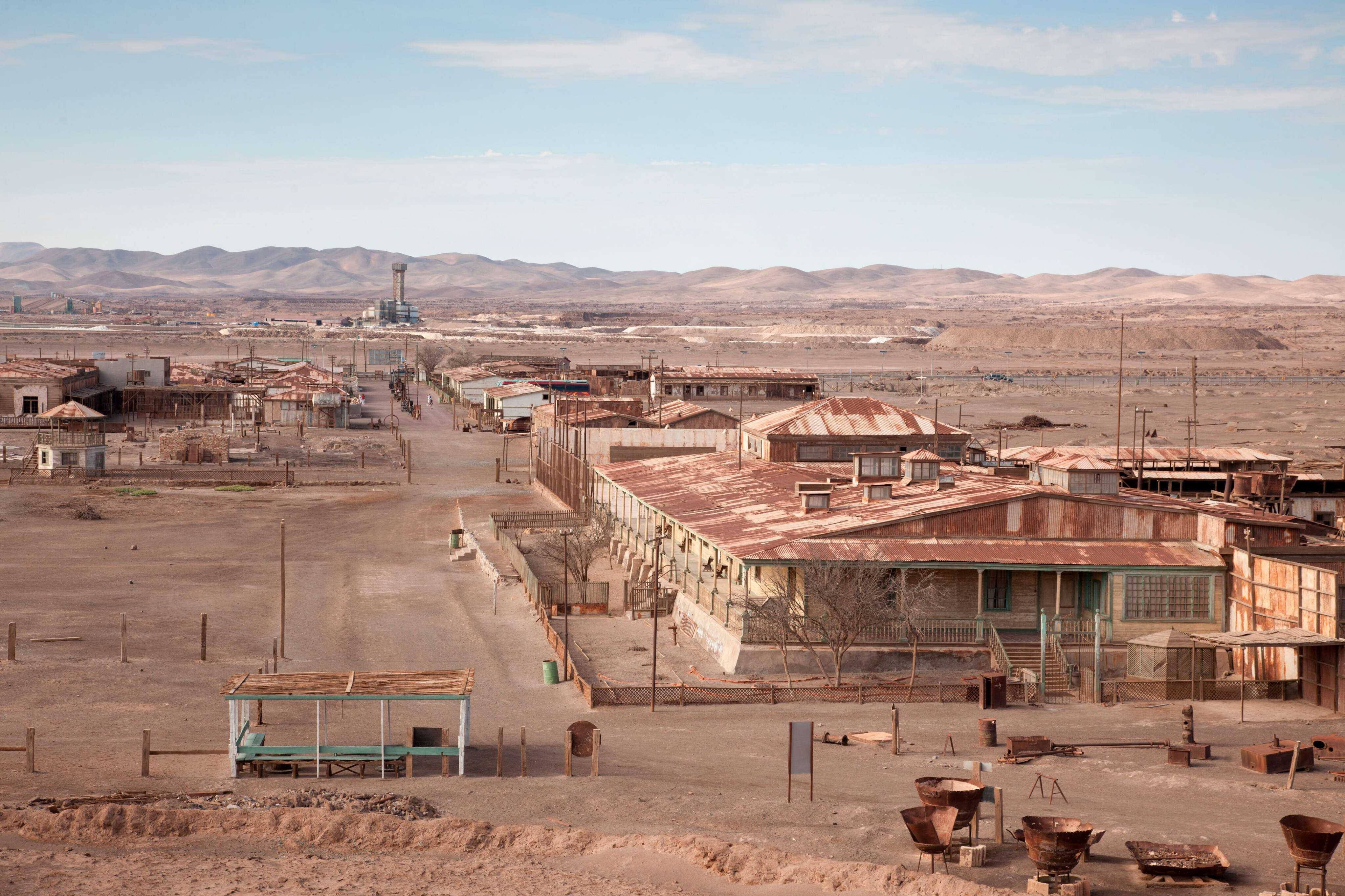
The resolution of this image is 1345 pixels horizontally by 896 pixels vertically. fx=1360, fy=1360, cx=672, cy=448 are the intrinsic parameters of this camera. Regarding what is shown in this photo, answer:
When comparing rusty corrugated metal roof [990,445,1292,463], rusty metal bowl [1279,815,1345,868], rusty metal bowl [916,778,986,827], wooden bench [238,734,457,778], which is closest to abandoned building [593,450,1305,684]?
wooden bench [238,734,457,778]

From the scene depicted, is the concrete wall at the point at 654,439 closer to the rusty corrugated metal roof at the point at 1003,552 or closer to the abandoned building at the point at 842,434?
the abandoned building at the point at 842,434

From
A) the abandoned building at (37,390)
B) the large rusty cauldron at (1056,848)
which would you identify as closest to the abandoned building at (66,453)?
the abandoned building at (37,390)

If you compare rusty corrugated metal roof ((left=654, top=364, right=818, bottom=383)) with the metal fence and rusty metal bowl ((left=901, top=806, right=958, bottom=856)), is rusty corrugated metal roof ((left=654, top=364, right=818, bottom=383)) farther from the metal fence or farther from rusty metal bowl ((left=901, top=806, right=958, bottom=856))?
rusty metal bowl ((left=901, top=806, right=958, bottom=856))

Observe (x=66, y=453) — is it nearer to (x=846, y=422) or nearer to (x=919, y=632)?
(x=846, y=422)

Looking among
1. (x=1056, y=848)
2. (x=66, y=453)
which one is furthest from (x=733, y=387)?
(x=1056, y=848)

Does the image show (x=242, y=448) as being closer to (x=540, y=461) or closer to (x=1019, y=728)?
(x=540, y=461)
